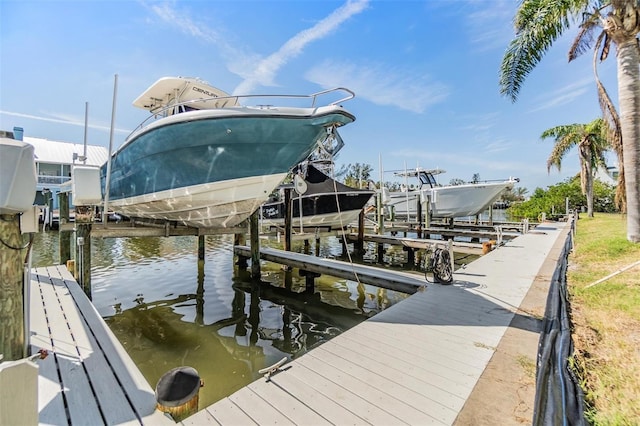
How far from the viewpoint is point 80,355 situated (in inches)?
118

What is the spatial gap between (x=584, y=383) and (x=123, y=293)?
8885 mm

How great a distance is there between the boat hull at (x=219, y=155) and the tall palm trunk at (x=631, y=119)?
7492 millimetres

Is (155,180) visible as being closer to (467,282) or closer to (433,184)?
(467,282)

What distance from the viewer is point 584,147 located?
2136 cm

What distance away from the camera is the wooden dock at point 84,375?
85.3 inches

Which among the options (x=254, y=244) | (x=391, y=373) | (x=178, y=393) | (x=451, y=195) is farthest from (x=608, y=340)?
(x=451, y=195)

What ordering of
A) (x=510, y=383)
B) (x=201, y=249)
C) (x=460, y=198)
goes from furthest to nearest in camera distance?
(x=460, y=198), (x=201, y=249), (x=510, y=383)

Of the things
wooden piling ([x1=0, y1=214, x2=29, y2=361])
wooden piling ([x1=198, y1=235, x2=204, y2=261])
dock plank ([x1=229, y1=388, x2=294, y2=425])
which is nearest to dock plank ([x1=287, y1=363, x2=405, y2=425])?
dock plank ([x1=229, y1=388, x2=294, y2=425])

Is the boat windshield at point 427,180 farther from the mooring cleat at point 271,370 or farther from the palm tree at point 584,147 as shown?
→ the mooring cleat at point 271,370

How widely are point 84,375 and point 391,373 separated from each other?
8.93 ft

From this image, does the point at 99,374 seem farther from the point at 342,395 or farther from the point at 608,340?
the point at 608,340

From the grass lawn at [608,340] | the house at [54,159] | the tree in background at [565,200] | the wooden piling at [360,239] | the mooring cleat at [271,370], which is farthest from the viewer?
the tree in background at [565,200]

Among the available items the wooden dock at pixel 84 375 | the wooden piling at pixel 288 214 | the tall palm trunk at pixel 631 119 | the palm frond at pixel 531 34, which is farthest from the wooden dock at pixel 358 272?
the palm frond at pixel 531 34

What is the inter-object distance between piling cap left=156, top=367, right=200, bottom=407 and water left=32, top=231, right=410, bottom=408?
1.71 m
